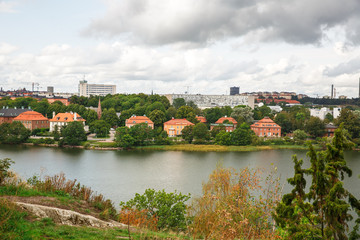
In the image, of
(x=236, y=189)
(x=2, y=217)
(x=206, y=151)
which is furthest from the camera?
(x=206, y=151)

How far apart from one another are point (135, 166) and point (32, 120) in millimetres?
18244

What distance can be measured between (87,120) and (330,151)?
32378mm

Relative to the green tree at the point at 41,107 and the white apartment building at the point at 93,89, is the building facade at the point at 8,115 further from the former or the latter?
the white apartment building at the point at 93,89

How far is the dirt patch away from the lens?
627 centimetres

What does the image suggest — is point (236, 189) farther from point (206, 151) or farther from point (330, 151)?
point (206, 151)

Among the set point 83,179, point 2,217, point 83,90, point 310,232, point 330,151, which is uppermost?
point 83,90

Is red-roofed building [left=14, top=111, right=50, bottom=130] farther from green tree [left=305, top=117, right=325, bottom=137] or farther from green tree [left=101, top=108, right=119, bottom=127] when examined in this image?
green tree [left=305, top=117, right=325, bottom=137]

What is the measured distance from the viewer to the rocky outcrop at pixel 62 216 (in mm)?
5453

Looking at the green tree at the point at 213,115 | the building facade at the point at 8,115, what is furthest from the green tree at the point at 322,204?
the building facade at the point at 8,115

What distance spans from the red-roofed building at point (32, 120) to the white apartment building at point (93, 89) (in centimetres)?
6446

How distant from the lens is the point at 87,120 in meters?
35.7

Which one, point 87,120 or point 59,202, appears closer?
point 59,202

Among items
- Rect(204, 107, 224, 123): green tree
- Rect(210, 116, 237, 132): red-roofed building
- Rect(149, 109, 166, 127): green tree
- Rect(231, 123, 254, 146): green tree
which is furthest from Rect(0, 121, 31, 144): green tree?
Rect(204, 107, 224, 123): green tree

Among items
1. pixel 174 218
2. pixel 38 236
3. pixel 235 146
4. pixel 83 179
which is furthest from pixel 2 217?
pixel 235 146
